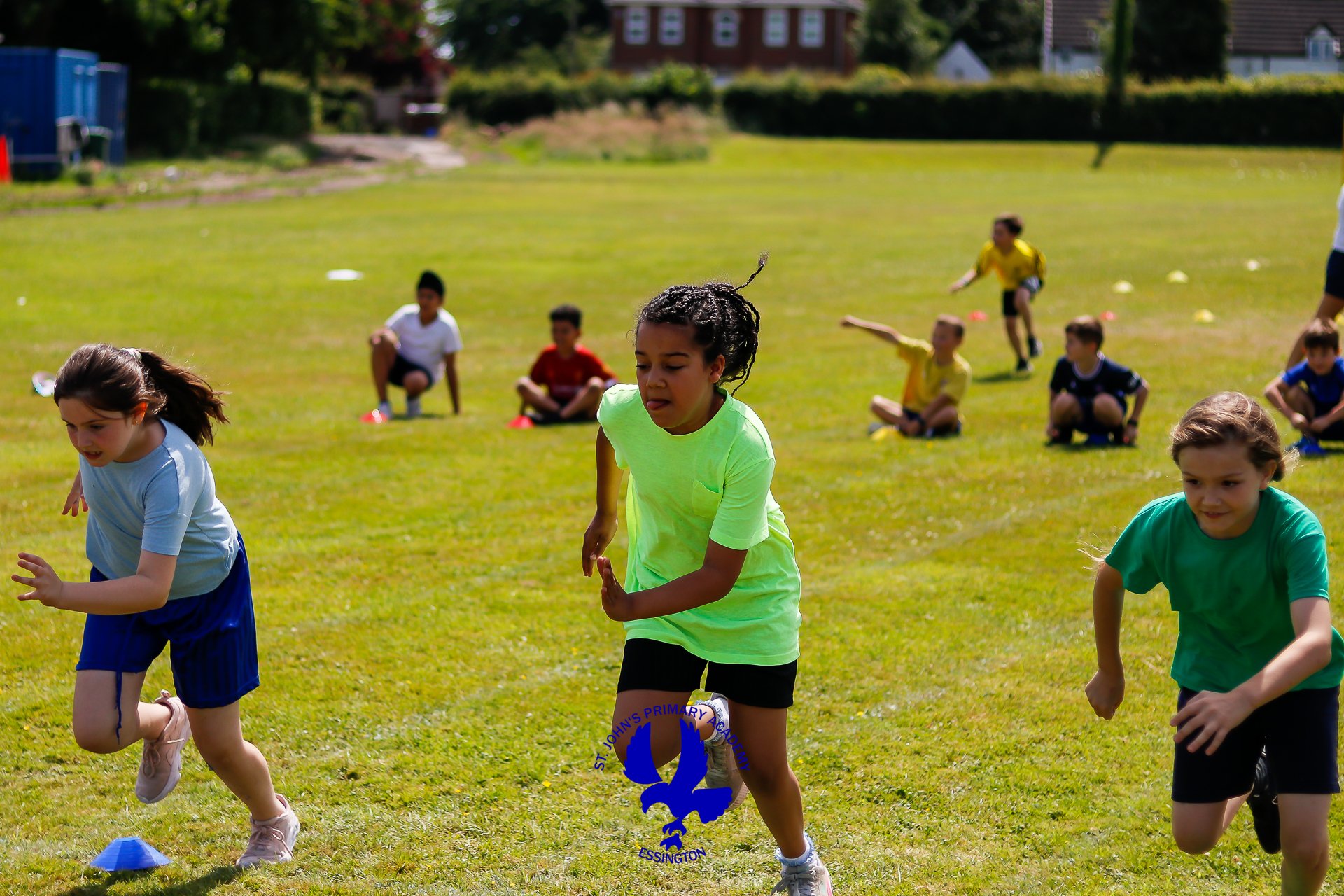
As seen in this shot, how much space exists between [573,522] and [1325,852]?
590 centimetres

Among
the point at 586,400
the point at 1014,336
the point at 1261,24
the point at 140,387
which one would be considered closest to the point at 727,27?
the point at 1261,24

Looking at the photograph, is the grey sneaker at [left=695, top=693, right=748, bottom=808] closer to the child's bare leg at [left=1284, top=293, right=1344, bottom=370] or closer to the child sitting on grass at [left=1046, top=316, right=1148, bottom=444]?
the child sitting on grass at [left=1046, top=316, right=1148, bottom=444]

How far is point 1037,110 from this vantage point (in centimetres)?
6250

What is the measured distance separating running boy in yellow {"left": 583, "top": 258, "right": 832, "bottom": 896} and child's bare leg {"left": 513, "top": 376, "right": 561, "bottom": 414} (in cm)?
846

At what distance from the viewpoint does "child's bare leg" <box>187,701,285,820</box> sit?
440 cm

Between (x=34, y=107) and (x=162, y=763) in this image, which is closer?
(x=162, y=763)

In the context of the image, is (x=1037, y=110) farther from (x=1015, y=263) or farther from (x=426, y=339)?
(x=426, y=339)

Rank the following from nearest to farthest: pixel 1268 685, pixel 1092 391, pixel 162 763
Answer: pixel 1268 685, pixel 162 763, pixel 1092 391

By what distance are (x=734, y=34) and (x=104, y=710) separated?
90.7 metres

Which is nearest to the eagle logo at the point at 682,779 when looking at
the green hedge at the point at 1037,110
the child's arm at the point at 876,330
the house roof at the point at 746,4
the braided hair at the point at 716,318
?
the braided hair at the point at 716,318

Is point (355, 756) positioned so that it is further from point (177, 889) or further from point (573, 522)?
point (573, 522)

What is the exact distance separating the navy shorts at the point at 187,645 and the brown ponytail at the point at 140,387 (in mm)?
583

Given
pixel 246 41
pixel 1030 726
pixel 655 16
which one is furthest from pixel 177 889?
pixel 655 16

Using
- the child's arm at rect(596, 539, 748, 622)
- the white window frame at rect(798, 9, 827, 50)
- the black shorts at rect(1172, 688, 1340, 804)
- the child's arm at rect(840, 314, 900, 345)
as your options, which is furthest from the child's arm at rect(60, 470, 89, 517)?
the white window frame at rect(798, 9, 827, 50)
